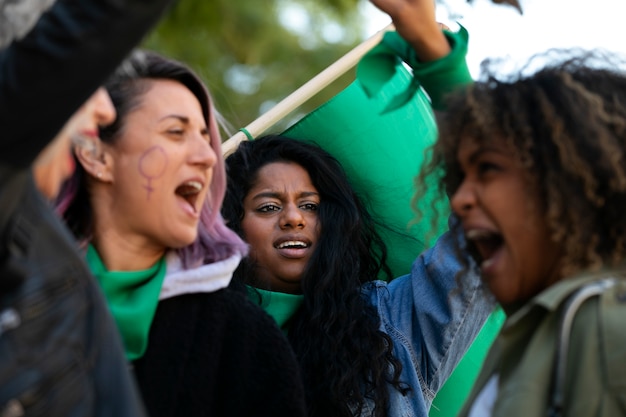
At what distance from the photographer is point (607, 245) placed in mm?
2131

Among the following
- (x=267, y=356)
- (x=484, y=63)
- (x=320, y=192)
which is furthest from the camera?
(x=320, y=192)

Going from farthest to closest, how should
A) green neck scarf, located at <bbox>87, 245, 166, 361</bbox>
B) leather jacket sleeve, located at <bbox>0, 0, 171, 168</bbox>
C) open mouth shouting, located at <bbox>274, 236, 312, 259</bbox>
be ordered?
1. open mouth shouting, located at <bbox>274, 236, 312, 259</bbox>
2. green neck scarf, located at <bbox>87, 245, 166, 361</bbox>
3. leather jacket sleeve, located at <bbox>0, 0, 171, 168</bbox>

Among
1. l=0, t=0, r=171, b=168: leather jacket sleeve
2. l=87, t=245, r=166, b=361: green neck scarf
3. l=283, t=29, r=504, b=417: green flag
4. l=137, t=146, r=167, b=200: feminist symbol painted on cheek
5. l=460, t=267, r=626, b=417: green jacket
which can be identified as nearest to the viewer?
l=0, t=0, r=171, b=168: leather jacket sleeve

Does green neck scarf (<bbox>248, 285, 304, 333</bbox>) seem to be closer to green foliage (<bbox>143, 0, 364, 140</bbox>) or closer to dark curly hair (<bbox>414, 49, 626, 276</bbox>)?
dark curly hair (<bbox>414, 49, 626, 276</bbox>)

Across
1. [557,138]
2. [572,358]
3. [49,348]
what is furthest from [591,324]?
[49,348]

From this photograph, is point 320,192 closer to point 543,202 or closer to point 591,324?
point 543,202

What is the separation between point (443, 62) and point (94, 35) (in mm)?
970

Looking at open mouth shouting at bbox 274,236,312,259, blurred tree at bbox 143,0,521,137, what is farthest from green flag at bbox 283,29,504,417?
blurred tree at bbox 143,0,521,137

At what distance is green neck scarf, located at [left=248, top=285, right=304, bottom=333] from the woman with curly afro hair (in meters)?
1.28

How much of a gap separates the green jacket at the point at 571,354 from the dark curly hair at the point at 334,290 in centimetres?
122

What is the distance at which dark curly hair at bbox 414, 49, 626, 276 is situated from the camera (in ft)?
6.93

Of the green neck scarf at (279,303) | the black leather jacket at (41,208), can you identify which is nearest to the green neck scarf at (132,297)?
the black leather jacket at (41,208)

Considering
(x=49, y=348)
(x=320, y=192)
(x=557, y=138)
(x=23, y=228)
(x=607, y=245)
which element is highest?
(x=23, y=228)

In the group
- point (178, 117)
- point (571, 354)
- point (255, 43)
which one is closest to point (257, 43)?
point (255, 43)
